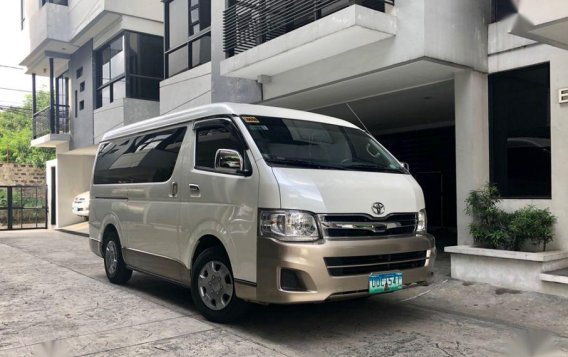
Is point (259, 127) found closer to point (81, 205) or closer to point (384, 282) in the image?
point (384, 282)

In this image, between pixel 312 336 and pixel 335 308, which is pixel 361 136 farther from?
pixel 312 336

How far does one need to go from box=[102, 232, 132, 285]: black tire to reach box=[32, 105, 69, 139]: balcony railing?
1364cm

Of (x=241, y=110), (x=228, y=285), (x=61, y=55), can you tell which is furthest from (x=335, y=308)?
(x=61, y=55)

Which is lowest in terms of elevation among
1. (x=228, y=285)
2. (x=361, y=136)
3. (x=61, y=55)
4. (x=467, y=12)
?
(x=228, y=285)

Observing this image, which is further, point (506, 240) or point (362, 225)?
point (506, 240)

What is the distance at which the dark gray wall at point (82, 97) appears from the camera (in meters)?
17.6

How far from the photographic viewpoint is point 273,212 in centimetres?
452

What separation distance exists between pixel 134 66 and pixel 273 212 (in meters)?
12.4

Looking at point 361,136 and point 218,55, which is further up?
point 218,55

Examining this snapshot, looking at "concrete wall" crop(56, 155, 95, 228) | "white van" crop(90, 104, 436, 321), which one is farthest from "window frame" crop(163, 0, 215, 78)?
"concrete wall" crop(56, 155, 95, 228)

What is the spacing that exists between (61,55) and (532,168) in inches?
687

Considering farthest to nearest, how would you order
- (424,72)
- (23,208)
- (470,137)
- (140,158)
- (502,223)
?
(23,208), (424,72), (470,137), (502,223), (140,158)

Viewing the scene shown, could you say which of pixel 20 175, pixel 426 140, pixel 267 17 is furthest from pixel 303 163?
pixel 20 175

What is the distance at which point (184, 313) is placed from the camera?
18.9 feet
